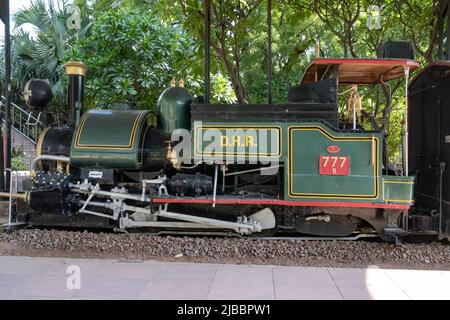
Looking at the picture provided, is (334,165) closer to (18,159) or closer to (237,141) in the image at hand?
(237,141)

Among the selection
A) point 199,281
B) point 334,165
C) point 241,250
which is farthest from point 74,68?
point 334,165

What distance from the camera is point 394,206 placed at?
5531 mm

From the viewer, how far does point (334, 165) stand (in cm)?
556

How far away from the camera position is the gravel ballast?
554cm

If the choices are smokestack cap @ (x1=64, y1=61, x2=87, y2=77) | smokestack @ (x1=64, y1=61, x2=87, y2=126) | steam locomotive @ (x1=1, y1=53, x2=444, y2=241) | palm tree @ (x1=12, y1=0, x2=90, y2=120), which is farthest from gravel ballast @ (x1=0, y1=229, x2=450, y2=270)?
palm tree @ (x1=12, y1=0, x2=90, y2=120)

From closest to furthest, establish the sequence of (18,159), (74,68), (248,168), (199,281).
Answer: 1. (199,281)
2. (248,168)
3. (74,68)
4. (18,159)

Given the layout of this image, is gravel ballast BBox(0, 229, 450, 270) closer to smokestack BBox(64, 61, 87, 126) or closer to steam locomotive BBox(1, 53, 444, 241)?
steam locomotive BBox(1, 53, 444, 241)

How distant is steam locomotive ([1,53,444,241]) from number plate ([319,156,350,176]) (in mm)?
12

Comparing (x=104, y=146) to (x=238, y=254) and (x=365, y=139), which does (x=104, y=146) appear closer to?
(x=238, y=254)

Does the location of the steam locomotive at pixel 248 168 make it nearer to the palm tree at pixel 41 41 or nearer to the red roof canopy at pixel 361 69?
the red roof canopy at pixel 361 69

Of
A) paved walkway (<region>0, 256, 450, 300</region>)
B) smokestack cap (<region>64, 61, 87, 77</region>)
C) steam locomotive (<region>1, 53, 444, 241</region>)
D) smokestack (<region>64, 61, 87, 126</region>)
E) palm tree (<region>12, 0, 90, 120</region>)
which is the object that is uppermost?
palm tree (<region>12, 0, 90, 120</region>)

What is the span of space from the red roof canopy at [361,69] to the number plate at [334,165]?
45.9 inches

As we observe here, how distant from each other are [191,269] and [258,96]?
8.27m

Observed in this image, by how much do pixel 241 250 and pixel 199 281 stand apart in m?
1.14
